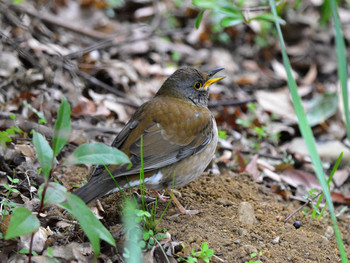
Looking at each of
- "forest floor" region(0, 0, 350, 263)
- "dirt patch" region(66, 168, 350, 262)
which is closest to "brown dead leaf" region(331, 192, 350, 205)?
"forest floor" region(0, 0, 350, 263)

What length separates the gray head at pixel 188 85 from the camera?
199 inches

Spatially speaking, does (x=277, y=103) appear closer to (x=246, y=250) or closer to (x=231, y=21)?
(x=231, y=21)

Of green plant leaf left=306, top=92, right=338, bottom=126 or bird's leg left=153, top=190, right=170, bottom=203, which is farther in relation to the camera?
green plant leaf left=306, top=92, right=338, bottom=126

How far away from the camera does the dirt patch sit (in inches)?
149

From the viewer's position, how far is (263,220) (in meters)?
4.40

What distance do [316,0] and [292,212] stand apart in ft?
26.4

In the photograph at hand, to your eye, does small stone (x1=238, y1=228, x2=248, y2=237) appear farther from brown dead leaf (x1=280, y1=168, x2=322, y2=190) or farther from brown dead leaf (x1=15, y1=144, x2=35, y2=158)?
brown dead leaf (x1=15, y1=144, x2=35, y2=158)

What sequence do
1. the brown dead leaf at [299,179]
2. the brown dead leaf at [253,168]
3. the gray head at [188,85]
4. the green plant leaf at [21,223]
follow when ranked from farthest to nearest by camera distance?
the brown dead leaf at [299,179] → the brown dead leaf at [253,168] → the gray head at [188,85] → the green plant leaf at [21,223]

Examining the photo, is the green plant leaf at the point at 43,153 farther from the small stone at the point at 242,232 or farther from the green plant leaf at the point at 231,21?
the green plant leaf at the point at 231,21

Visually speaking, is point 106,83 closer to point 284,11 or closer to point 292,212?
point 292,212

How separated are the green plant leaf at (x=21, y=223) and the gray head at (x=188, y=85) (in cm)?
262

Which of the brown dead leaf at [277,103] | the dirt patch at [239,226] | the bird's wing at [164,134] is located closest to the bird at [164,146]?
the bird's wing at [164,134]

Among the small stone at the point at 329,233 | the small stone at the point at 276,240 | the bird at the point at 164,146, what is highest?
the bird at the point at 164,146

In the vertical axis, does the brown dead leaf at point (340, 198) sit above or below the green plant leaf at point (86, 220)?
below
